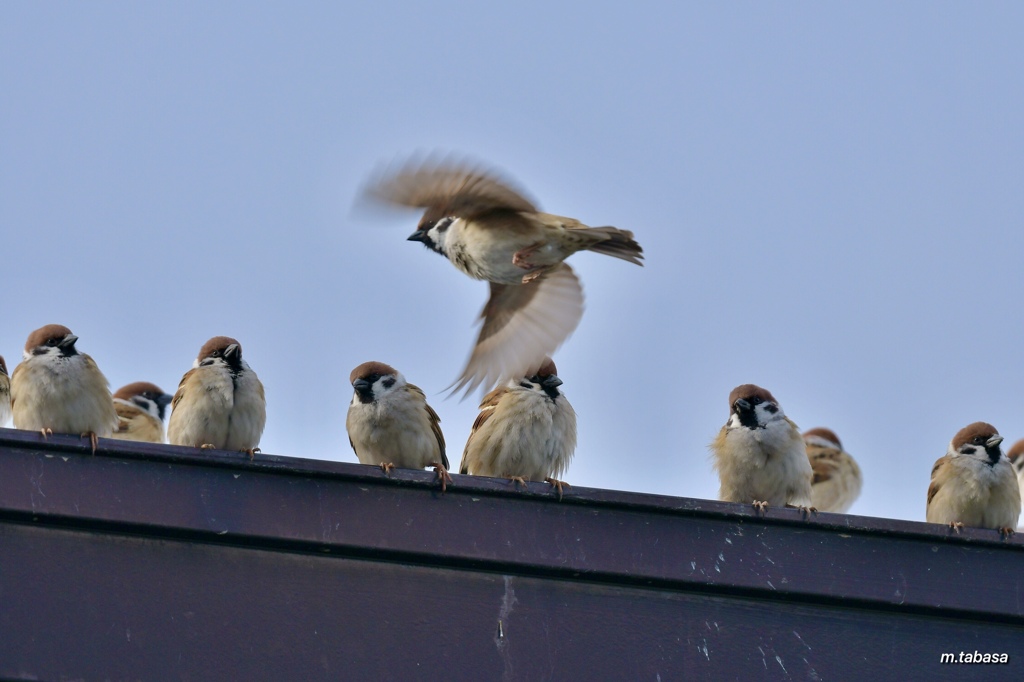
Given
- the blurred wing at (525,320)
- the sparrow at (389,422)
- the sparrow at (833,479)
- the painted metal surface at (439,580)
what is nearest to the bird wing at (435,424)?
the sparrow at (389,422)

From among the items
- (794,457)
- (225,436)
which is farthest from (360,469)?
(794,457)

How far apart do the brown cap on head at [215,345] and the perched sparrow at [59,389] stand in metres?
0.30

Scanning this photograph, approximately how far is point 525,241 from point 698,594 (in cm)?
226

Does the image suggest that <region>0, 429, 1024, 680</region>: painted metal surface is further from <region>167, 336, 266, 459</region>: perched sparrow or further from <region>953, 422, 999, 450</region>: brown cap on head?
<region>953, 422, 999, 450</region>: brown cap on head

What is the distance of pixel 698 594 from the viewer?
3.17 meters

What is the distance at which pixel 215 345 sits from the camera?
173 inches

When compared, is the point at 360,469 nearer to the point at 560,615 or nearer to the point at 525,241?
the point at 560,615

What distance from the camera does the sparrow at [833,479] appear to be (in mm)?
6613

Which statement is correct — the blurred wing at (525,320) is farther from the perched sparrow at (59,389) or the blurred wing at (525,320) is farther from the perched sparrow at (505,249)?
the perched sparrow at (59,389)

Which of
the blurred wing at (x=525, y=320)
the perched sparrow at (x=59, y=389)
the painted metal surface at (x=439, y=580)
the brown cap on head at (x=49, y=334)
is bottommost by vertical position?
the painted metal surface at (x=439, y=580)

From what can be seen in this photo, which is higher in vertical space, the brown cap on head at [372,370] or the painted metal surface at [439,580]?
the brown cap on head at [372,370]

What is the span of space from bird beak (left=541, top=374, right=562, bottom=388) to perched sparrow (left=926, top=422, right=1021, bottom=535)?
4.33 ft

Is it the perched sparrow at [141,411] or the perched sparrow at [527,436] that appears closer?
the perched sparrow at [527,436]

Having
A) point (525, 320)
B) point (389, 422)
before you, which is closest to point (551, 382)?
point (389, 422)
